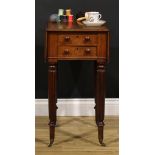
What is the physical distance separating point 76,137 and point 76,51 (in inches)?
32.9

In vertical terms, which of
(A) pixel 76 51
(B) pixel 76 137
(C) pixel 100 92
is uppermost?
(A) pixel 76 51

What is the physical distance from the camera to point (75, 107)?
4410 millimetres

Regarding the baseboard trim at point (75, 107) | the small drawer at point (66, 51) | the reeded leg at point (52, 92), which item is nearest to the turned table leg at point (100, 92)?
the small drawer at point (66, 51)

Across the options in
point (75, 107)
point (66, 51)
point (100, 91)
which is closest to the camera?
point (66, 51)

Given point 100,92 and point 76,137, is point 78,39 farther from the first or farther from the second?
point 76,137

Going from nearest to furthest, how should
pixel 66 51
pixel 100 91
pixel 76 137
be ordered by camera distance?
1. pixel 66 51
2. pixel 100 91
3. pixel 76 137

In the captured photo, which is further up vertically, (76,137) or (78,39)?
(78,39)

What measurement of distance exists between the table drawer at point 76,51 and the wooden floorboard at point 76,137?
76cm

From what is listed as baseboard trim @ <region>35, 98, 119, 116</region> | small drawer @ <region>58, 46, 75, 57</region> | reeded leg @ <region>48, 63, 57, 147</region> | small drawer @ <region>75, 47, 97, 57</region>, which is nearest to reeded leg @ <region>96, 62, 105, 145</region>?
small drawer @ <region>75, 47, 97, 57</region>

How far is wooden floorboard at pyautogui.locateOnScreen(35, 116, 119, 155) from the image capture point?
134 inches

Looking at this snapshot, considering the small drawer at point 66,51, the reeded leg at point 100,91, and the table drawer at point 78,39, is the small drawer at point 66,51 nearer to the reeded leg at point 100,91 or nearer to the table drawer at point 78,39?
the table drawer at point 78,39

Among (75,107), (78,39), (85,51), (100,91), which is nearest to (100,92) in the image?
(100,91)
